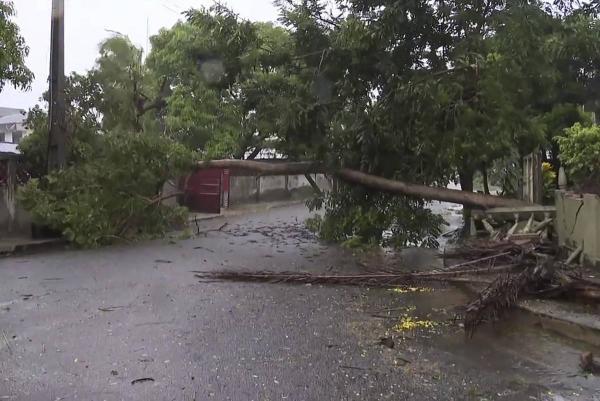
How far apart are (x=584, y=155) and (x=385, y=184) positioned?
3922mm

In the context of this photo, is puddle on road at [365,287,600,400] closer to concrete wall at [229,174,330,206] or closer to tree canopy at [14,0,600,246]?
tree canopy at [14,0,600,246]

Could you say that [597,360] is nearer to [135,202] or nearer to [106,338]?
[106,338]

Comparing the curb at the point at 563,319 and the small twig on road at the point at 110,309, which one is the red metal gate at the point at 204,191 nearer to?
the small twig on road at the point at 110,309

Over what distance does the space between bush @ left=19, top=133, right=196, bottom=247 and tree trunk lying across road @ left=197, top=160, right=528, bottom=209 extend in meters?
1.29

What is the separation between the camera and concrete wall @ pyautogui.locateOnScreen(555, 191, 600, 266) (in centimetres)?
745

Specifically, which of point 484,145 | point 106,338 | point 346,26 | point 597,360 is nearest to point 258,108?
point 346,26

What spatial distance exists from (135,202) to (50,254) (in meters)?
1.93

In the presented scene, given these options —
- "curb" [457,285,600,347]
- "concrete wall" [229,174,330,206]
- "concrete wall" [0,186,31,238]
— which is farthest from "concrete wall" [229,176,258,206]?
"curb" [457,285,600,347]

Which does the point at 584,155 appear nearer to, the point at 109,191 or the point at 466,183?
the point at 466,183

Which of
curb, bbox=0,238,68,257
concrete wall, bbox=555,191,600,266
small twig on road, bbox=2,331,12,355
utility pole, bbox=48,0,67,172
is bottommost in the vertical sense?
small twig on road, bbox=2,331,12,355

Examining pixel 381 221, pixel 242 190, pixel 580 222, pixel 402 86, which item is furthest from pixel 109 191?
pixel 242 190

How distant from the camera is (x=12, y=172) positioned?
41.4 ft

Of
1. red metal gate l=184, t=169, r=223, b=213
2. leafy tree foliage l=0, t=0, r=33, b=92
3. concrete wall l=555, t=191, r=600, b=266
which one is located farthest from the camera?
red metal gate l=184, t=169, r=223, b=213

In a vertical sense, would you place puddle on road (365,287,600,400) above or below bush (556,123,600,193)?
below
